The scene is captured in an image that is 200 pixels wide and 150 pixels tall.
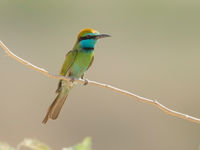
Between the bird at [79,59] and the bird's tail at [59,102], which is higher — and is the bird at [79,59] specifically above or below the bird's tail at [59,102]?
above

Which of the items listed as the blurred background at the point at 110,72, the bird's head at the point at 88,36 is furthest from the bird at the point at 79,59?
the blurred background at the point at 110,72

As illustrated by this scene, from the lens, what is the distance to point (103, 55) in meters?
6.73

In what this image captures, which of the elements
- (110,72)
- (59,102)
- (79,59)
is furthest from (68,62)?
(110,72)

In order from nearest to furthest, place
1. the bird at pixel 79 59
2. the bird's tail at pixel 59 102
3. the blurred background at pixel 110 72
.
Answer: the bird's tail at pixel 59 102 → the bird at pixel 79 59 → the blurred background at pixel 110 72

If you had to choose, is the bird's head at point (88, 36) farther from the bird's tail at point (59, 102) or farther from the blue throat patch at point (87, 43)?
the bird's tail at point (59, 102)

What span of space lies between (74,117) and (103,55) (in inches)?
58.3

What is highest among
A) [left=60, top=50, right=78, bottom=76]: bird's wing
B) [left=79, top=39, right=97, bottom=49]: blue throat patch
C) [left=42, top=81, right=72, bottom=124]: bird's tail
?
[left=79, top=39, right=97, bottom=49]: blue throat patch

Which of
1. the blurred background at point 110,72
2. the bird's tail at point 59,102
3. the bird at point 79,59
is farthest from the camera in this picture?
the blurred background at point 110,72

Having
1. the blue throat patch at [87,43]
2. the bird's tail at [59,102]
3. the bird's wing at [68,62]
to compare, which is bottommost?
the bird's tail at [59,102]

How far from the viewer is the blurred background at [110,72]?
207 inches

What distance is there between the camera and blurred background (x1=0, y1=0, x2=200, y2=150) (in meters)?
5.25

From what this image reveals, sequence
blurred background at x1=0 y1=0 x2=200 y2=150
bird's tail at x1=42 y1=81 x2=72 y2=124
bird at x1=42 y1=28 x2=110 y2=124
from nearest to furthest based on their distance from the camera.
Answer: bird's tail at x1=42 y1=81 x2=72 y2=124 < bird at x1=42 y1=28 x2=110 y2=124 < blurred background at x1=0 y1=0 x2=200 y2=150

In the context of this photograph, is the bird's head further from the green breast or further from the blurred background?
the blurred background

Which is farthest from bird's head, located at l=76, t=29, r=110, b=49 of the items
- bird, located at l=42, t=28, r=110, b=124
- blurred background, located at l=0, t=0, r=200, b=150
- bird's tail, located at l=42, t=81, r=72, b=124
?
blurred background, located at l=0, t=0, r=200, b=150
